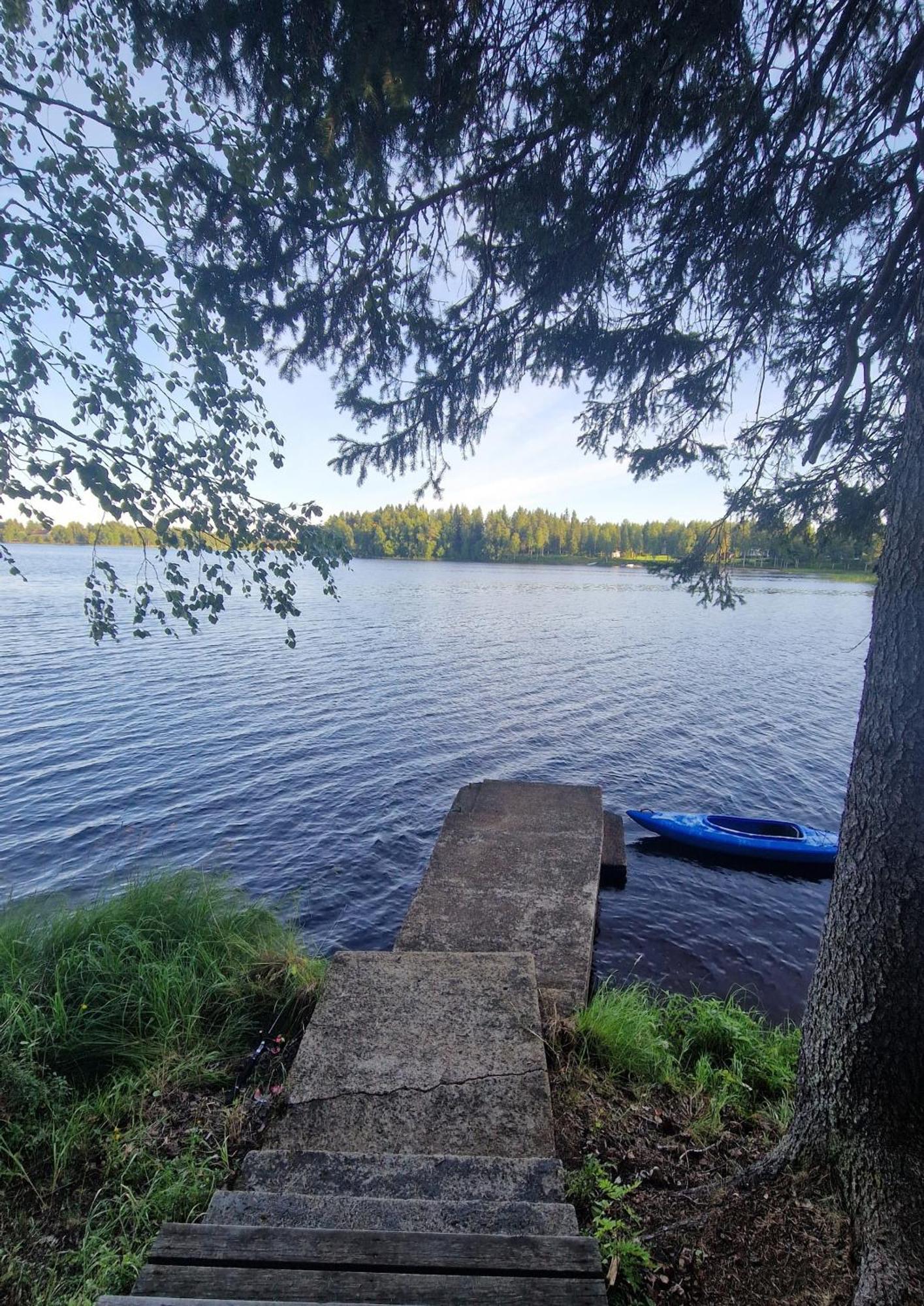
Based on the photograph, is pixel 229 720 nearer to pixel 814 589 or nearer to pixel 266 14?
pixel 266 14

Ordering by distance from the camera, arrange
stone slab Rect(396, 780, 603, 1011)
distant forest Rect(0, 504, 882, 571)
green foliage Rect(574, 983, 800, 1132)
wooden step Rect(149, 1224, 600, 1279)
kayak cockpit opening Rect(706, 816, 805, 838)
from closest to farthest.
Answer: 1. wooden step Rect(149, 1224, 600, 1279)
2. green foliage Rect(574, 983, 800, 1132)
3. stone slab Rect(396, 780, 603, 1011)
4. kayak cockpit opening Rect(706, 816, 805, 838)
5. distant forest Rect(0, 504, 882, 571)

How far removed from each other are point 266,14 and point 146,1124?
589 cm

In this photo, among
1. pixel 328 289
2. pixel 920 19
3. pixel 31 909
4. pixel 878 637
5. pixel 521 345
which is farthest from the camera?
pixel 31 909

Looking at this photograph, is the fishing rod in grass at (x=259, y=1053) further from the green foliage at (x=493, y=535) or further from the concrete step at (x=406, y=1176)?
the green foliage at (x=493, y=535)

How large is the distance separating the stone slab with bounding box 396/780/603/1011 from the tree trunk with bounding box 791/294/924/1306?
2.57 meters

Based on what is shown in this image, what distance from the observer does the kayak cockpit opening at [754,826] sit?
449 inches

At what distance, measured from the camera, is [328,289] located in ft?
13.0

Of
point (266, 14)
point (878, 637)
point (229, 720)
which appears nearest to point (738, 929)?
point (878, 637)

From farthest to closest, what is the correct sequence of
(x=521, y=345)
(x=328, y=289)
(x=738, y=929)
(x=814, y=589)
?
(x=814, y=589), (x=738, y=929), (x=521, y=345), (x=328, y=289)

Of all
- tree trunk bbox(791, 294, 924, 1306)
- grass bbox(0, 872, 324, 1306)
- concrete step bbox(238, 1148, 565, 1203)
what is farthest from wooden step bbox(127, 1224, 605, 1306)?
tree trunk bbox(791, 294, 924, 1306)

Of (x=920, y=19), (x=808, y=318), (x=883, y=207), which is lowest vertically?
(x=808, y=318)

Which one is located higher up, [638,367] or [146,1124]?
[638,367]

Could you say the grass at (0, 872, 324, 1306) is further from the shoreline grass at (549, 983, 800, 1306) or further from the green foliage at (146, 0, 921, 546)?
the green foliage at (146, 0, 921, 546)

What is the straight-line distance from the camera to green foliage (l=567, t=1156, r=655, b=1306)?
2.39m
